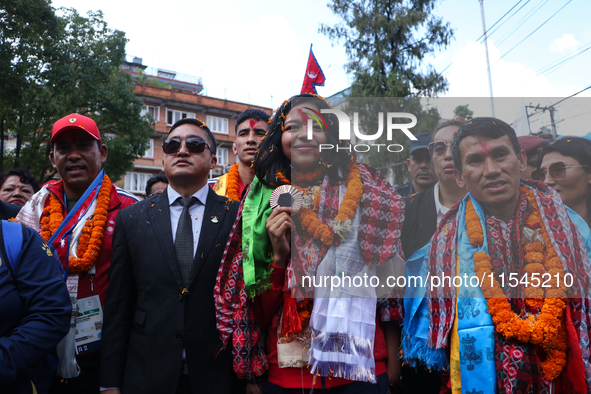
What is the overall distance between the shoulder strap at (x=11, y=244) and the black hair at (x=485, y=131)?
2.23 metres

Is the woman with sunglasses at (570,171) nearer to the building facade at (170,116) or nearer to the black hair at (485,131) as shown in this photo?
the black hair at (485,131)

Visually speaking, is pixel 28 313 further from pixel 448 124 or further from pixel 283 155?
pixel 448 124

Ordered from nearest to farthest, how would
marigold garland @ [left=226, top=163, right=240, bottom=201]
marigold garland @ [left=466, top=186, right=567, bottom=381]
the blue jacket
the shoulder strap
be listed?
marigold garland @ [left=466, top=186, right=567, bottom=381], the blue jacket, the shoulder strap, marigold garland @ [left=226, top=163, right=240, bottom=201]

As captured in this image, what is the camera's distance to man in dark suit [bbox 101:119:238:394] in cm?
222

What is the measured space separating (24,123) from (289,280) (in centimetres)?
1253

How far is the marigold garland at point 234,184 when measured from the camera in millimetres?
3591

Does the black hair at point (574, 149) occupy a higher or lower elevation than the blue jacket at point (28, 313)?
higher

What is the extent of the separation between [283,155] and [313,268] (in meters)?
0.65

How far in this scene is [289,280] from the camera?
206 cm

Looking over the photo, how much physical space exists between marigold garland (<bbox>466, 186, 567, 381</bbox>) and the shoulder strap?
7.27 ft

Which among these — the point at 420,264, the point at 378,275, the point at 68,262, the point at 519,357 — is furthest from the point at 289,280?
the point at 68,262

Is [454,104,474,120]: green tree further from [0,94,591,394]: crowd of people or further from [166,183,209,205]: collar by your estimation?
[166,183,209,205]: collar

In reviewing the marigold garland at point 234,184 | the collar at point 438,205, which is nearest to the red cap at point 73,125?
the marigold garland at point 234,184

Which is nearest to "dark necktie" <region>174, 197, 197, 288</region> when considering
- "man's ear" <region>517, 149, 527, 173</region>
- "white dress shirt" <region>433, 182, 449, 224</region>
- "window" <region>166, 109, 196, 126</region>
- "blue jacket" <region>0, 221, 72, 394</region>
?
"blue jacket" <region>0, 221, 72, 394</region>
